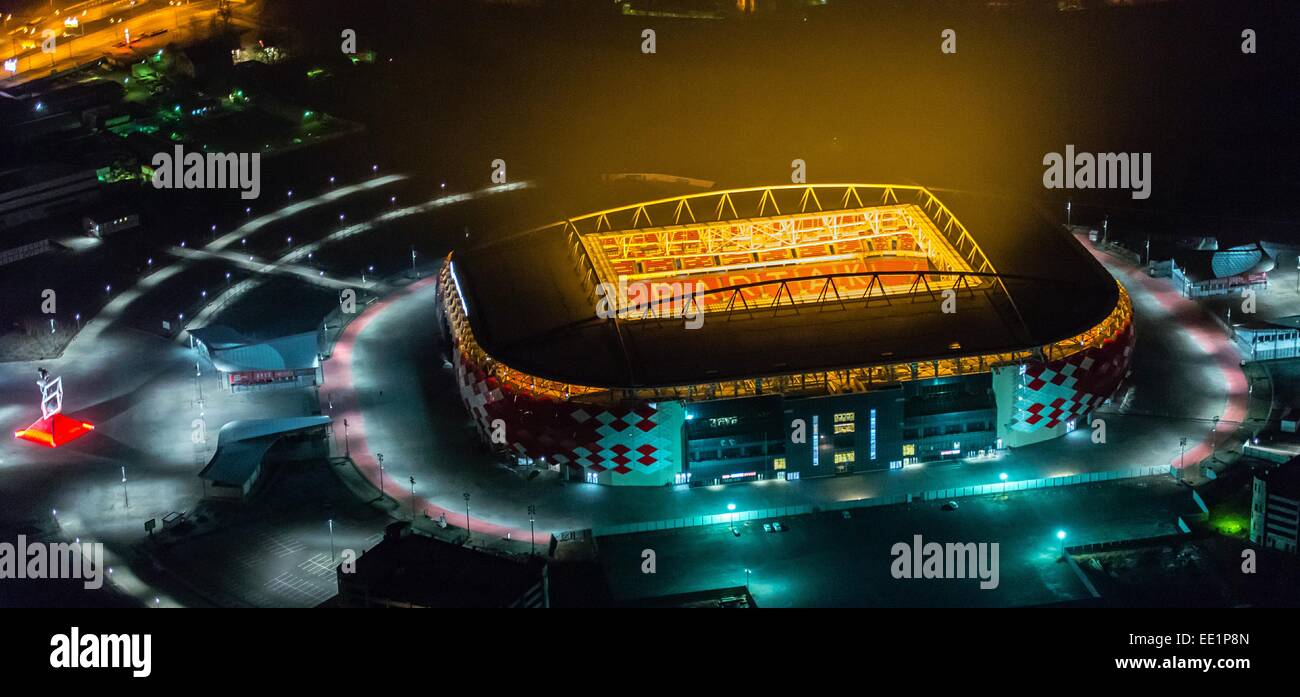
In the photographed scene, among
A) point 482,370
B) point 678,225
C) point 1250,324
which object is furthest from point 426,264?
point 1250,324

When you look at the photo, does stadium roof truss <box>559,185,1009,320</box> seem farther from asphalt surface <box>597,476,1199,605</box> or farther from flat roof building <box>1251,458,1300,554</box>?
flat roof building <box>1251,458,1300,554</box>

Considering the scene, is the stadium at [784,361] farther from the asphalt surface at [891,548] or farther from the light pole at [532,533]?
the asphalt surface at [891,548]

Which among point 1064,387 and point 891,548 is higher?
point 1064,387

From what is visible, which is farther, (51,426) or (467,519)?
(51,426)

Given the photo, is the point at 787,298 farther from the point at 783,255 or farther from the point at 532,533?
the point at 532,533

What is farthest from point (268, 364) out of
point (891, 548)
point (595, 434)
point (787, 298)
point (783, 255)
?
point (891, 548)
